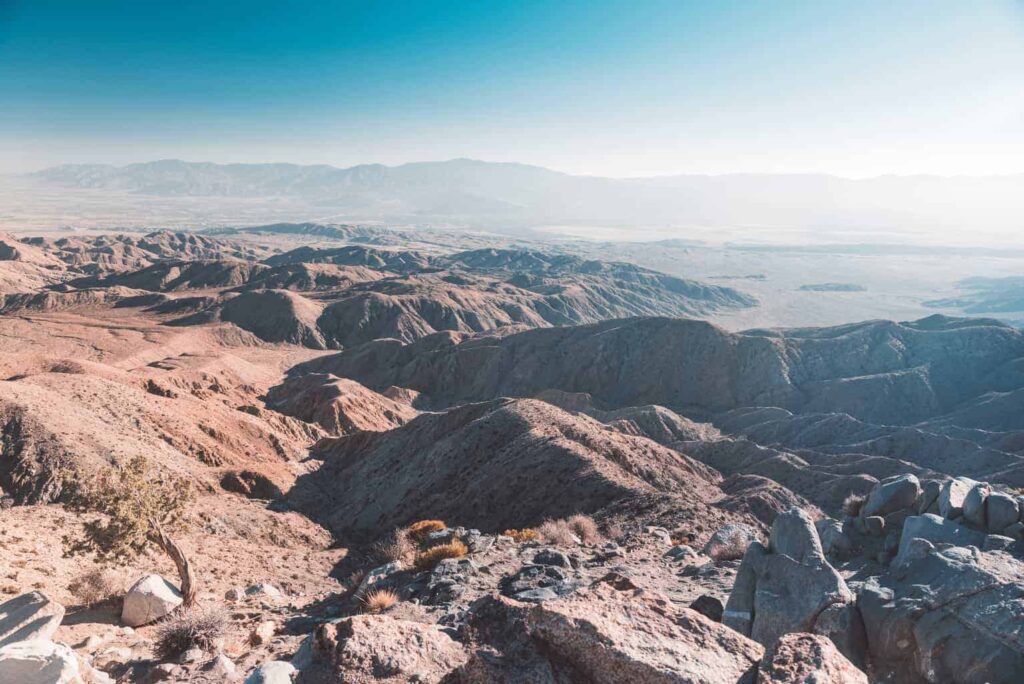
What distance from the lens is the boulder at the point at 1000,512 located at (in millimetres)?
11211

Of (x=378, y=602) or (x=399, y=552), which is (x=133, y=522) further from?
(x=399, y=552)

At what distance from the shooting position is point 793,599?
9188 millimetres

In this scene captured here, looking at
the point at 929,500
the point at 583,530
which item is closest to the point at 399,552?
the point at 583,530

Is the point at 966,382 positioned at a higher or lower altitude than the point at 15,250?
lower

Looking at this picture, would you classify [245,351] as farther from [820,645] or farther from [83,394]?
[820,645]

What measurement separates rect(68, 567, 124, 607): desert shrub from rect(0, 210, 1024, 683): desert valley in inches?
3.1

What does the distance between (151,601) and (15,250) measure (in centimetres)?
19901

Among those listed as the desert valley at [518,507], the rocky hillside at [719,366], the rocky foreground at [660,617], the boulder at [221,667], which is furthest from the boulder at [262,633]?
the rocky hillside at [719,366]

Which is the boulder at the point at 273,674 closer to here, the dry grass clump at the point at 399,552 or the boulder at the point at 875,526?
the dry grass clump at the point at 399,552

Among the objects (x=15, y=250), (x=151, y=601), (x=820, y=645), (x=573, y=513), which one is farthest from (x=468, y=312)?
(x=15, y=250)

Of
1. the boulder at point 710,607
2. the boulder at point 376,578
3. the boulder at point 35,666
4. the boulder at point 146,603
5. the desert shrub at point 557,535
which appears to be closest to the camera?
the boulder at point 35,666

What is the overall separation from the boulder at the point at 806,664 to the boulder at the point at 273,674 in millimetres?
5253

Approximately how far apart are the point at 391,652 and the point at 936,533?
11.0 m

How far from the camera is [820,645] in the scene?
5207 mm
